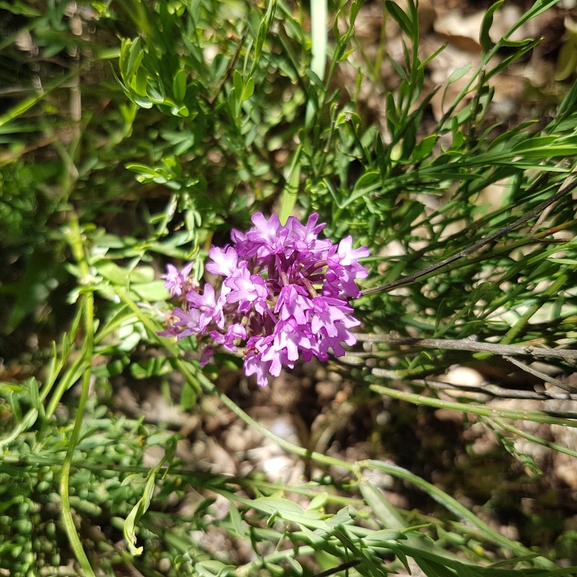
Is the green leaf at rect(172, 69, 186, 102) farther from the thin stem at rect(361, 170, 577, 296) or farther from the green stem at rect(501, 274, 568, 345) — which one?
the green stem at rect(501, 274, 568, 345)

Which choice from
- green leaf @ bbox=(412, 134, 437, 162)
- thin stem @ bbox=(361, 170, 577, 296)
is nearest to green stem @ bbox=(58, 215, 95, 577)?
thin stem @ bbox=(361, 170, 577, 296)

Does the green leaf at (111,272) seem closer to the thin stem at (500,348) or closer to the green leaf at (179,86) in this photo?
the green leaf at (179,86)

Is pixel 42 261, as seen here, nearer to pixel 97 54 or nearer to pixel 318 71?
pixel 97 54

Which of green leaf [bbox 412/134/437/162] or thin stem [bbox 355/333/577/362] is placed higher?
green leaf [bbox 412/134/437/162]

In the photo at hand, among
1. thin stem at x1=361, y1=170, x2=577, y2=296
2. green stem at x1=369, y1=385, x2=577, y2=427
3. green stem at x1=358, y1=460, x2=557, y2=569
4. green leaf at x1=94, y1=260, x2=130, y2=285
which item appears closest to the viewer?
thin stem at x1=361, y1=170, x2=577, y2=296

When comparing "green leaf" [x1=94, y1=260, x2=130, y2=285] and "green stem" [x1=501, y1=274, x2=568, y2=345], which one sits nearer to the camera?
"green stem" [x1=501, y1=274, x2=568, y2=345]

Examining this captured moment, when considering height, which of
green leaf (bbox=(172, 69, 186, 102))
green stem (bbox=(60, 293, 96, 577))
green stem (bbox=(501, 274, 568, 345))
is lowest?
green stem (bbox=(60, 293, 96, 577))

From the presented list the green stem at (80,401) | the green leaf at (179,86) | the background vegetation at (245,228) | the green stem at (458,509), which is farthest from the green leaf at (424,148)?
the green stem at (80,401)
